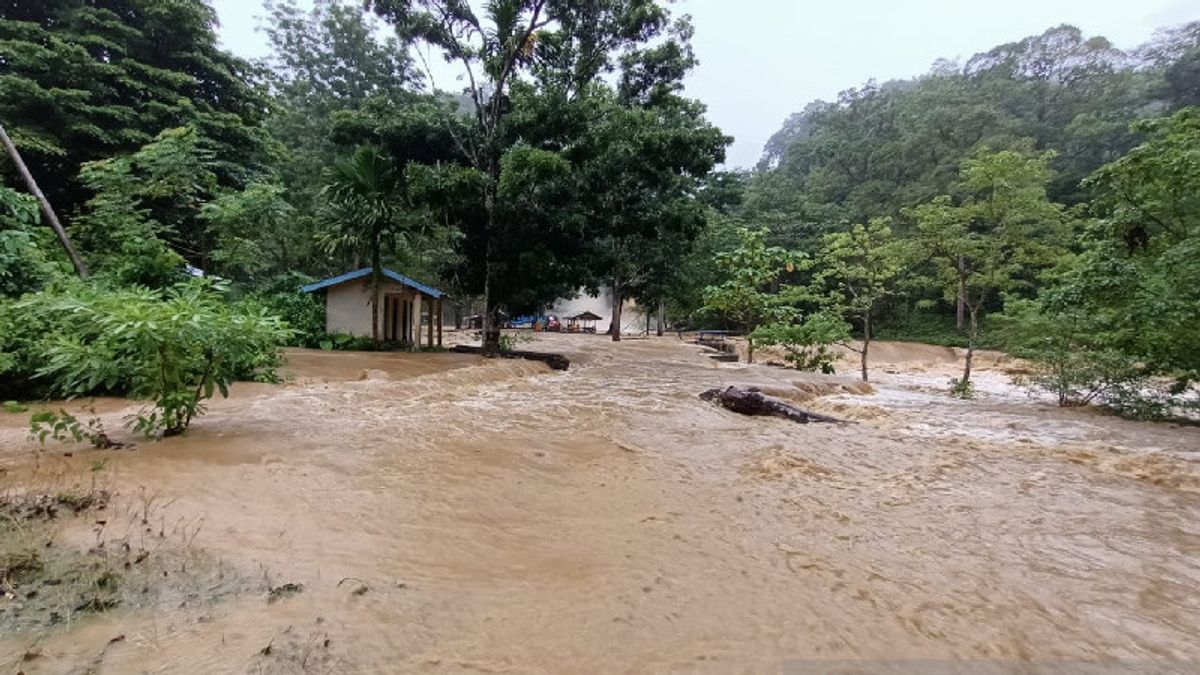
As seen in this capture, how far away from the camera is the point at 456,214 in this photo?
15.6m

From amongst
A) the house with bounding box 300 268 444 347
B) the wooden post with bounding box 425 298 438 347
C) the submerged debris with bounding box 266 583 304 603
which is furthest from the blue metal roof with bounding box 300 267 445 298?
the submerged debris with bounding box 266 583 304 603

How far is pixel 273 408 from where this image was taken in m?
7.55

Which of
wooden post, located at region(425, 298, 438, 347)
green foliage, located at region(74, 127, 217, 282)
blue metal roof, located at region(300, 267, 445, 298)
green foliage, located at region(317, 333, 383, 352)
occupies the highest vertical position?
green foliage, located at region(74, 127, 217, 282)

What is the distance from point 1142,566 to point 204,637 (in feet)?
17.8

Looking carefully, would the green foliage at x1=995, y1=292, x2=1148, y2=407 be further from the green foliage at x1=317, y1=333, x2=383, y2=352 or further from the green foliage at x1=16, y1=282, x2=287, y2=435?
the green foliage at x1=317, y1=333, x2=383, y2=352

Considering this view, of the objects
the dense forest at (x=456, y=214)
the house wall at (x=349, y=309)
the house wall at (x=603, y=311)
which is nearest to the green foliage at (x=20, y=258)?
the dense forest at (x=456, y=214)

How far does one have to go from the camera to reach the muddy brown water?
8.41ft

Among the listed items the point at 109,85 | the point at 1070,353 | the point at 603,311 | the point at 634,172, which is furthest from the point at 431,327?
the point at 603,311

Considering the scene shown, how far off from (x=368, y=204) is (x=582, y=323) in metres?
32.0

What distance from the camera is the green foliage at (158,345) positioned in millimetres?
5223

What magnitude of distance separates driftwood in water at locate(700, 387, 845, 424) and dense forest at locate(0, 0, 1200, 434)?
5.68m

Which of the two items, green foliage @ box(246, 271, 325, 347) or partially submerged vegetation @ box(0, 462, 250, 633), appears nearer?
partially submerged vegetation @ box(0, 462, 250, 633)

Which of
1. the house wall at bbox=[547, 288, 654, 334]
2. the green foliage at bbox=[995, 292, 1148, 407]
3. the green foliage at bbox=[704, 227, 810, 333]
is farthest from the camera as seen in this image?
the house wall at bbox=[547, 288, 654, 334]

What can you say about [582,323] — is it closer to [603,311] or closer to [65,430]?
[603,311]
